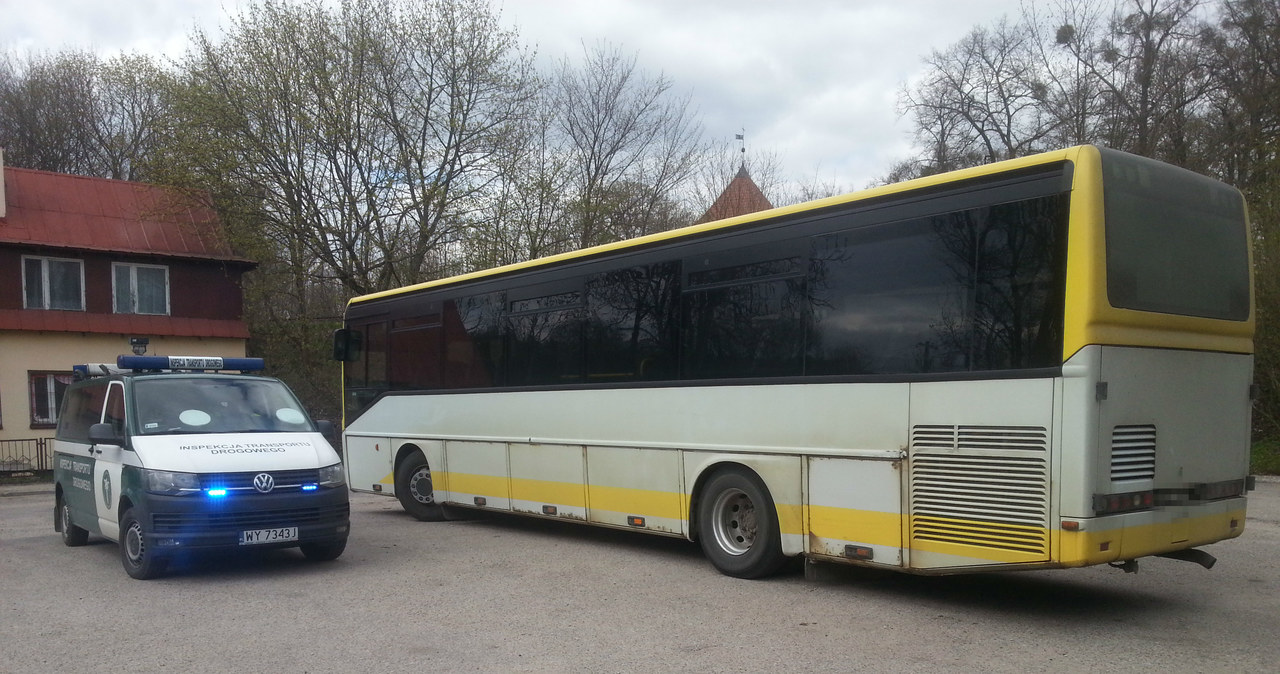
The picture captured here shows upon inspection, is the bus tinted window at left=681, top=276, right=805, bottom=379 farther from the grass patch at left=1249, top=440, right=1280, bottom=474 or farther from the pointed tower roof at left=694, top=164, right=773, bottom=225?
the pointed tower roof at left=694, top=164, right=773, bottom=225

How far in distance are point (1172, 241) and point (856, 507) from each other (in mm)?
2995

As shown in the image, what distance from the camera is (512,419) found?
12008 mm

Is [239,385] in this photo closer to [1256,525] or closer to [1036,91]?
[1256,525]

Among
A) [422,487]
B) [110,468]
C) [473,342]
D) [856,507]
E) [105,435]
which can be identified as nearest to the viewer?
[856,507]

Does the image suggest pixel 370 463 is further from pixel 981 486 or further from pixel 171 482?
pixel 981 486

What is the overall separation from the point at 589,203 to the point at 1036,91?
1429 cm

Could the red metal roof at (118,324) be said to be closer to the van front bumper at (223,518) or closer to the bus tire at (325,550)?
the bus tire at (325,550)

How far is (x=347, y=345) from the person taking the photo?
15.0 meters

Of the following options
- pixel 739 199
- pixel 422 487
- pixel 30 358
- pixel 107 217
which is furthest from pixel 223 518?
pixel 739 199

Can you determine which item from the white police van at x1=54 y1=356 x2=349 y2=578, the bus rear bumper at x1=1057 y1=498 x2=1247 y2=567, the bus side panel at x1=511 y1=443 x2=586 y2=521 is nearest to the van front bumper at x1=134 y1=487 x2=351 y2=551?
the white police van at x1=54 y1=356 x2=349 y2=578

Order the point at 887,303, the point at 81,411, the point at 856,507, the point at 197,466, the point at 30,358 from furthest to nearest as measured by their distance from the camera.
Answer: the point at 30,358
the point at 81,411
the point at 197,466
the point at 856,507
the point at 887,303

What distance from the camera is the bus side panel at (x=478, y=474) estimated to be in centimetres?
1226

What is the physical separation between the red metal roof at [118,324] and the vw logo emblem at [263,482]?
69.0ft

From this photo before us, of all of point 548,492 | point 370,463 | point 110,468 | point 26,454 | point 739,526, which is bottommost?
point 26,454
